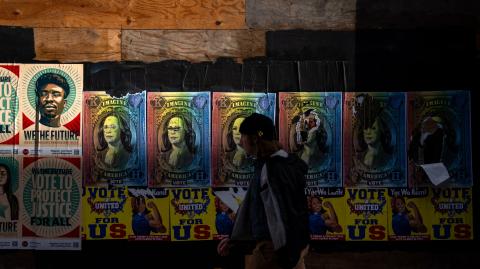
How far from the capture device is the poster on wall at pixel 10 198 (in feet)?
23.5

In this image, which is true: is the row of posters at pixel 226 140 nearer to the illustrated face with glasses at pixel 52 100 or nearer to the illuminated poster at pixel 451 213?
the illuminated poster at pixel 451 213

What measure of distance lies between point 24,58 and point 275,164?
10.6 feet

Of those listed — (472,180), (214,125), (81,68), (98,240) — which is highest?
(81,68)

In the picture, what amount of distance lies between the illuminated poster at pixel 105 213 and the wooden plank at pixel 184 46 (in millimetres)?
1309

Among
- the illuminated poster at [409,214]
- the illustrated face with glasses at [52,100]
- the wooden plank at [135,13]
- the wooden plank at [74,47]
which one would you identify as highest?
the wooden plank at [135,13]

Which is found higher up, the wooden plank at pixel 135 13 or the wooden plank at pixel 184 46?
the wooden plank at pixel 135 13

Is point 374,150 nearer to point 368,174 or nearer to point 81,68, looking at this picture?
point 368,174

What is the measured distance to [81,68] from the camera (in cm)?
716

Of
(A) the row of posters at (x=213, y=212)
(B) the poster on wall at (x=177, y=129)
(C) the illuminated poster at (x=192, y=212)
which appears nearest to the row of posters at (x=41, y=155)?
(A) the row of posters at (x=213, y=212)

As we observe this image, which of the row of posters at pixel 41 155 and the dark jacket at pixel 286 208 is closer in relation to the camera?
the dark jacket at pixel 286 208

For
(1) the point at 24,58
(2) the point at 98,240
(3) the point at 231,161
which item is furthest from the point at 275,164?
(1) the point at 24,58

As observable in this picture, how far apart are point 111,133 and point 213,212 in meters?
1.24

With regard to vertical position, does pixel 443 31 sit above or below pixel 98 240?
above

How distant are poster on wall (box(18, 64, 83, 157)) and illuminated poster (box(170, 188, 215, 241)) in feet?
3.50
